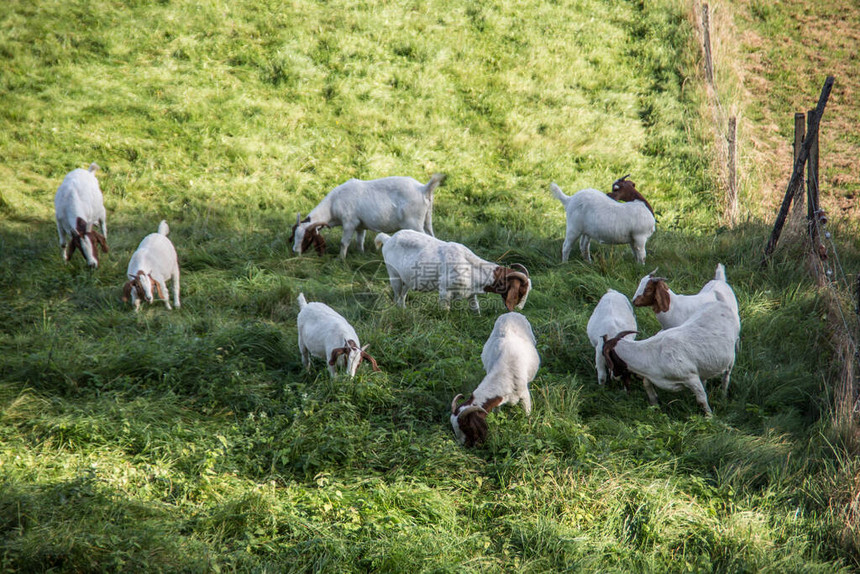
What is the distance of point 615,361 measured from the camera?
580 cm

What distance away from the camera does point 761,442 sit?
16.8 feet

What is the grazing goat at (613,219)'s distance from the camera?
848cm

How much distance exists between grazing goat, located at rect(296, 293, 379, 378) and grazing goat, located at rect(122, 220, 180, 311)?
220cm

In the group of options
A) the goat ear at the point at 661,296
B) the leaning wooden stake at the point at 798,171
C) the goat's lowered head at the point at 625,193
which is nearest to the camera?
the goat ear at the point at 661,296

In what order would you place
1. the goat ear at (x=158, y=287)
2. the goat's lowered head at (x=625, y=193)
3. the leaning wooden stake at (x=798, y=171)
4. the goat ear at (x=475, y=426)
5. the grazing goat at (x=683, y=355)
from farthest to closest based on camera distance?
the goat's lowered head at (x=625, y=193) → the goat ear at (x=158, y=287) → the leaning wooden stake at (x=798, y=171) → the grazing goat at (x=683, y=355) → the goat ear at (x=475, y=426)

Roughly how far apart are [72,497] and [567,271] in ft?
20.4

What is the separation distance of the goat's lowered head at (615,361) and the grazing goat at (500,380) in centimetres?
60

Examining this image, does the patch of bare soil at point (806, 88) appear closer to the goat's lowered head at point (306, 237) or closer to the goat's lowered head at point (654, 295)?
the goat's lowered head at point (654, 295)

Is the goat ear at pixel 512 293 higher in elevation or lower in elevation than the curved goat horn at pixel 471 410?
higher

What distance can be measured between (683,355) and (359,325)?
319 centimetres

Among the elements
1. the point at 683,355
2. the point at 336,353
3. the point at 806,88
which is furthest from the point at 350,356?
the point at 806,88

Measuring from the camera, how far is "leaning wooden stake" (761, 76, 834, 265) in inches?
291

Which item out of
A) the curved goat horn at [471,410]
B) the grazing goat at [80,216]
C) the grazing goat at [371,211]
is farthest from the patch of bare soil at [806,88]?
the grazing goat at [80,216]

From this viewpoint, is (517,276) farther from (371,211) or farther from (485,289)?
(371,211)
